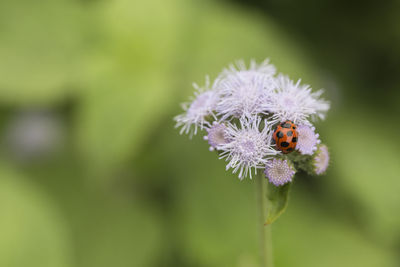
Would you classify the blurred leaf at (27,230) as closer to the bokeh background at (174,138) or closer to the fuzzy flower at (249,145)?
the bokeh background at (174,138)

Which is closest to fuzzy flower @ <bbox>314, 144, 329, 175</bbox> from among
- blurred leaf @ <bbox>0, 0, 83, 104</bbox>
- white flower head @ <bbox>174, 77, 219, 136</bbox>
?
white flower head @ <bbox>174, 77, 219, 136</bbox>

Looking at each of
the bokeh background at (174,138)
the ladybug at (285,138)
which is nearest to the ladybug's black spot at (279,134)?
the ladybug at (285,138)

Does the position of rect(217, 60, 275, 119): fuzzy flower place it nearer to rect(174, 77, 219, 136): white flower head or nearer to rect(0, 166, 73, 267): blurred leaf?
rect(174, 77, 219, 136): white flower head

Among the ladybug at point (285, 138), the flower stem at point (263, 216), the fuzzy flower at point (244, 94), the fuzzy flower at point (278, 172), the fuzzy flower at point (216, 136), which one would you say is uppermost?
the fuzzy flower at point (244, 94)

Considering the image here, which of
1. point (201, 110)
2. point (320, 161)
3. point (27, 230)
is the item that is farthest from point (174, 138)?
point (320, 161)

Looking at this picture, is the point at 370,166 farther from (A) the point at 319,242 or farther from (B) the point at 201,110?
(B) the point at 201,110

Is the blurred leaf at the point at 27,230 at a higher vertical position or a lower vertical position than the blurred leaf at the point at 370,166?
lower
